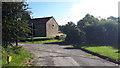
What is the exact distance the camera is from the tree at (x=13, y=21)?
13.3m

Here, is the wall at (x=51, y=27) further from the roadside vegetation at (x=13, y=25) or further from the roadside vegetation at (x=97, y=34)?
the roadside vegetation at (x=13, y=25)

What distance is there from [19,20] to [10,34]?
71.4 inches

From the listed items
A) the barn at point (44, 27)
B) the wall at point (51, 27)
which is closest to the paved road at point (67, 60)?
the barn at point (44, 27)

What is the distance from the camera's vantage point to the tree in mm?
13320

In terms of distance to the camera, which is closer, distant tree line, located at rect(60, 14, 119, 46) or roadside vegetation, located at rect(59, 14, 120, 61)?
roadside vegetation, located at rect(59, 14, 120, 61)

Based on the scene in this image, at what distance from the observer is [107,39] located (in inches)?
1206

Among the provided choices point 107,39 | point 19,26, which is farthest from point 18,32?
point 107,39

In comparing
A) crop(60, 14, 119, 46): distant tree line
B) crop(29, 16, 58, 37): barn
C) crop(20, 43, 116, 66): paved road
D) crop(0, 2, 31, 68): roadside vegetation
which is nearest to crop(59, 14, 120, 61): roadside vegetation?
crop(60, 14, 119, 46): distant tree line

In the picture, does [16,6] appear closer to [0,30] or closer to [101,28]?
[0,30]

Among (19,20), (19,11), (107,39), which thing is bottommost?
(107,39)

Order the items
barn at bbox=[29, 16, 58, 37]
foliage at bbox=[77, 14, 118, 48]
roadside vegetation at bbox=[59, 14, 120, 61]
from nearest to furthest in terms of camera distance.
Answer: roadside vegetation at bbox=[59, 14, 120, 61], foliage at bbox=[77, 14, 118, 48], barn at bbox=[29, 16, 58, 37]

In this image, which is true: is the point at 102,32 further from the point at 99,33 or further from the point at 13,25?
the point at 13,25

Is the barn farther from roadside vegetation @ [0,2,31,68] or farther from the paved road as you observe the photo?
roadside vegetation @ [0,2,31,68]

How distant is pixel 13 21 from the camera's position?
13844mm
